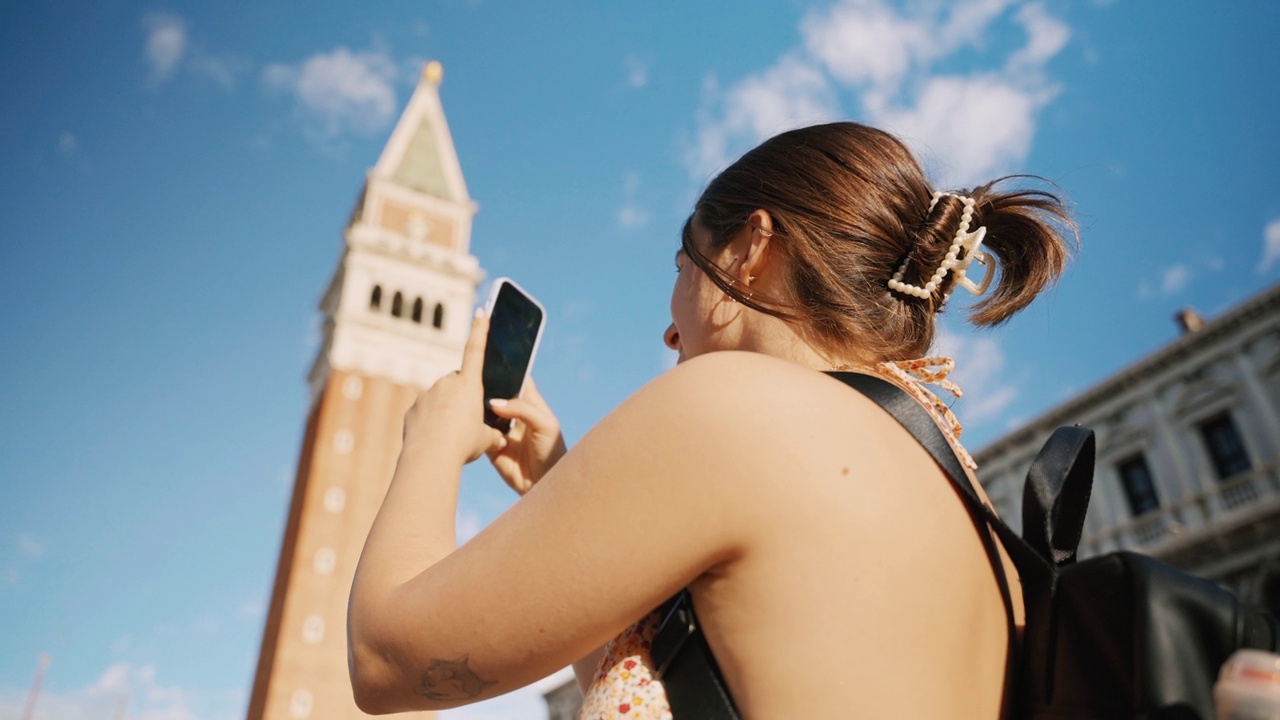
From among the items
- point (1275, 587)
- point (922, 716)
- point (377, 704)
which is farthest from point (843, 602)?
point (1275, 587)

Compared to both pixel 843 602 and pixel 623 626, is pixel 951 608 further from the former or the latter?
pixel 623 626

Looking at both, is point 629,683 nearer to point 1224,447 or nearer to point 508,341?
point 508,341

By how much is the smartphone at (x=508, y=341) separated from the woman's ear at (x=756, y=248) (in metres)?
0.63

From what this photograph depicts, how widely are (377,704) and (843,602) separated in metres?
0.67

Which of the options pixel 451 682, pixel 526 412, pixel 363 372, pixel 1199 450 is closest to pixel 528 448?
pixel 526 412

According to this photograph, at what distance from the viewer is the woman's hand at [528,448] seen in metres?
2.01

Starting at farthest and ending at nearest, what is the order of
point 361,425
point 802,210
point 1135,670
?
point 361,425, point 802,210, point 1135,670

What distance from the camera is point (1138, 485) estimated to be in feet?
58.1

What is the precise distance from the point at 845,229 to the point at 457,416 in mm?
756

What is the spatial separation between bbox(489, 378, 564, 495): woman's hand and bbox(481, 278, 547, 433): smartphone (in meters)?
0.04

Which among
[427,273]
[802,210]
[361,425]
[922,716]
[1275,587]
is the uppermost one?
[427,273]

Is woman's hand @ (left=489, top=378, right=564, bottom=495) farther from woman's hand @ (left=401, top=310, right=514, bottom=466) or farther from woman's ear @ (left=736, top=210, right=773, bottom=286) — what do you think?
woman's ear @ (left=736, top=210, right=773, bottom=286)

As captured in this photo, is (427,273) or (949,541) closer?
(949,541)

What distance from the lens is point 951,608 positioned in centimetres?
119
